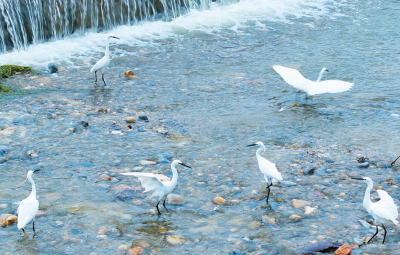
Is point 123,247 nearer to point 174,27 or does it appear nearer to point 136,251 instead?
point 136,251

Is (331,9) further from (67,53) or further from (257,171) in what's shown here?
(257,171)

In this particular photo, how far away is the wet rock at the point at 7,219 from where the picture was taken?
4.04m

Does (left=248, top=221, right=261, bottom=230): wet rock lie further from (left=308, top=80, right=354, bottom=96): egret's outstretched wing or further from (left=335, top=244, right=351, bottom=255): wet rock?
(left=308, top=80, right=354, bottom=96): egret's outstretched wing

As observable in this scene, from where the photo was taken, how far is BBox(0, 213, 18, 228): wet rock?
159 inches

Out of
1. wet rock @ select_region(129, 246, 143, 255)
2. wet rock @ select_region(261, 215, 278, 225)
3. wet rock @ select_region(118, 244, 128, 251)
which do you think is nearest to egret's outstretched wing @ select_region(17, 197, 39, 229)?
wet rock @ select_region(118, 244, 128, 251)

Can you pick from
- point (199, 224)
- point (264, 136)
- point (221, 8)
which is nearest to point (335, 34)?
point (221, 8)

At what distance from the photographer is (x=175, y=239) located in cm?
399

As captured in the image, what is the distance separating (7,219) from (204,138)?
9.22ft

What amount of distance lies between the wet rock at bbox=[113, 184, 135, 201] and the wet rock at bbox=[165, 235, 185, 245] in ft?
2.65

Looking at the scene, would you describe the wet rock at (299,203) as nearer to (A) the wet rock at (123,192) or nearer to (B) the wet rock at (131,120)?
(A) the wet rock at (123,192)

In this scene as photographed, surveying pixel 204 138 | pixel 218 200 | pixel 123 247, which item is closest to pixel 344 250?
pixel 218 200

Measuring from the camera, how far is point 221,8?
13117 millimetres

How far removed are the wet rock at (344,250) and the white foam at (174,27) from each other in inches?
257

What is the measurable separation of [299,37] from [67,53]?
5344mm
